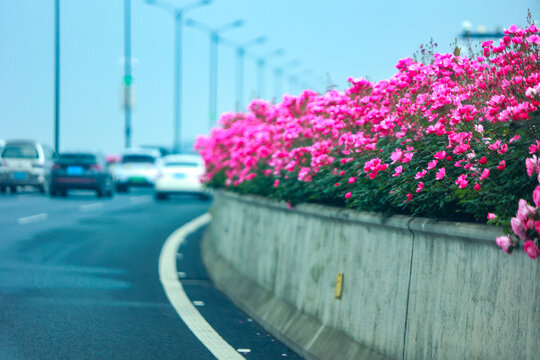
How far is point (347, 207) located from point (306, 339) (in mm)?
1082

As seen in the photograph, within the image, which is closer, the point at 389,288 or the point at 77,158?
the point at 389,288

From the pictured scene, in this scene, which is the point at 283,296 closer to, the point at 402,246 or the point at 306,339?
the point at 306,339

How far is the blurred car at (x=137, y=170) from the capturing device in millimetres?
38000

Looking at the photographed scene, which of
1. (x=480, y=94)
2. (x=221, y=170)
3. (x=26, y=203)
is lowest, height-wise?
(x=26, y=203)

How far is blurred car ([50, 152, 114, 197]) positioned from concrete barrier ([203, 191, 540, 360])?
922 inches

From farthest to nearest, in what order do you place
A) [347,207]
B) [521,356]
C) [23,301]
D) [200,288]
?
[200,288] < [23,301] < [347,207] < [521,356]

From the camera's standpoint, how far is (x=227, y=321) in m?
8.42

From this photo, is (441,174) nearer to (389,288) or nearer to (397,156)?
(397,156)

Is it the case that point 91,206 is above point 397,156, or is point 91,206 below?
below

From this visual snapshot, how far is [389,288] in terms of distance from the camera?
6.00 metres

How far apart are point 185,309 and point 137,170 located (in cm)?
2949

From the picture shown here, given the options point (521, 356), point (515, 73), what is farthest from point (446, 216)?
point (521, 356)

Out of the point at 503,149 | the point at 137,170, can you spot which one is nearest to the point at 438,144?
the point at 503,149

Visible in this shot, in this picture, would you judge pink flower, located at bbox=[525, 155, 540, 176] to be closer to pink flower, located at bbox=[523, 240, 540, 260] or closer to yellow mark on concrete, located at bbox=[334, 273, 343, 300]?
pink flower, located at bbox=[523, 240, 540, 260]
